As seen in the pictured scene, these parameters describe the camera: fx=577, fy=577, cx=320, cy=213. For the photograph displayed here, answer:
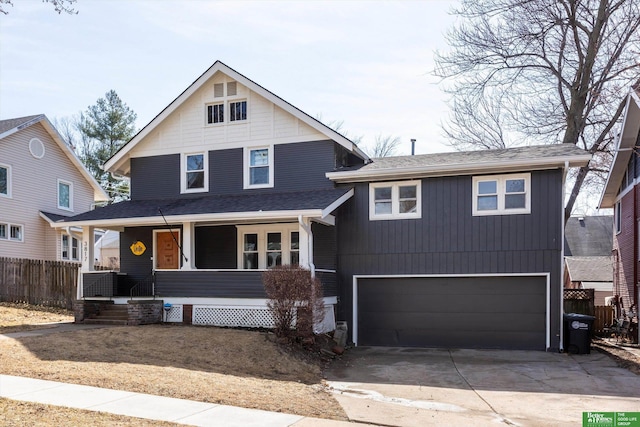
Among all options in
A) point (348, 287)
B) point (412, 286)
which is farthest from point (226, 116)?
point (412, 286)

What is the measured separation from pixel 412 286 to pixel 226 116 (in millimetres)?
7988

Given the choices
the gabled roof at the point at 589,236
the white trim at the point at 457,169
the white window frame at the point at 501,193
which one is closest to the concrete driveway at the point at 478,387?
the white window frame at the point at 501,193

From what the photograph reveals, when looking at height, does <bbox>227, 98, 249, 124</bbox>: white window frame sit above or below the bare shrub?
above

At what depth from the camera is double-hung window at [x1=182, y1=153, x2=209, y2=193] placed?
18969 millimetres

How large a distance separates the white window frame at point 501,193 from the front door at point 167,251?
9.50 metres

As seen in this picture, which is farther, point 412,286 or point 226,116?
point 226,116

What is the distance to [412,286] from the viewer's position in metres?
16.8

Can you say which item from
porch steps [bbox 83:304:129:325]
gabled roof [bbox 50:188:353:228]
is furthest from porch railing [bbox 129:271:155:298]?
gabled roof [bbox 50:188:353:228]

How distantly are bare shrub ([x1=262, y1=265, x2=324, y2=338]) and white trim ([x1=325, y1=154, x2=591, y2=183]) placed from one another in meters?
4.12

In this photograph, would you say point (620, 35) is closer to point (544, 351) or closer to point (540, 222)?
point (540, 222)

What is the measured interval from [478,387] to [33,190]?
70.5ft

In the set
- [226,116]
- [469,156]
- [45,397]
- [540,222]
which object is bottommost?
[45,397]

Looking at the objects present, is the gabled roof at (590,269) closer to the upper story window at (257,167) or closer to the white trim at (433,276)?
the white trim at (433,276)

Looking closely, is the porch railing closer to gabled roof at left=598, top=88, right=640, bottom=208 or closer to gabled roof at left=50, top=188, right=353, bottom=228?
gabled roof at left=50, top=188, right=353, bottom=228
